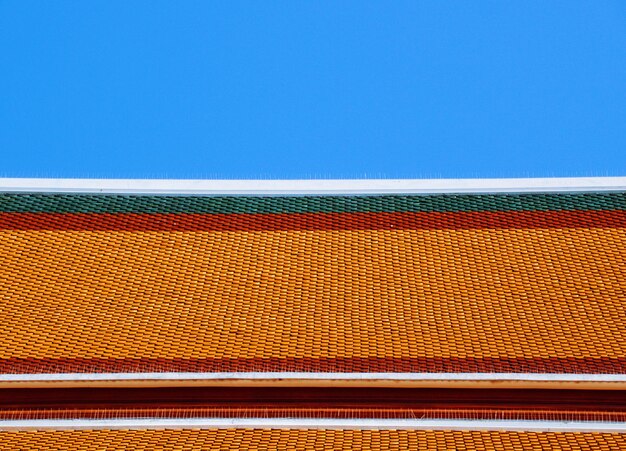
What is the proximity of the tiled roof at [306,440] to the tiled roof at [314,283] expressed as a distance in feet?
1.88

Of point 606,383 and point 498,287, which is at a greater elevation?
point 498,287

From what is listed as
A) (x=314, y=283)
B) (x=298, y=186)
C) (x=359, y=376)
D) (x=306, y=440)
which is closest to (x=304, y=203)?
(x=298, y=186)

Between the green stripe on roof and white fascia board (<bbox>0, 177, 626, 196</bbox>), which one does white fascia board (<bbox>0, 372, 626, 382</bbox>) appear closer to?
the green stripe on roof

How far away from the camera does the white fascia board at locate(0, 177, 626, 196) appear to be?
Answer: 31.2 ft

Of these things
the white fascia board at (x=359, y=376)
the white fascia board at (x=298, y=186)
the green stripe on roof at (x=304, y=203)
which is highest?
the white fascia board at (x=298, y=186)

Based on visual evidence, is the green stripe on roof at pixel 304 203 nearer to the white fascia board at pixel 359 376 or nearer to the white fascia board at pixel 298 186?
the white fascia board at pixel 298 186

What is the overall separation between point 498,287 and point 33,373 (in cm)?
459

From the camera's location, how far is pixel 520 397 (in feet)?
24.5

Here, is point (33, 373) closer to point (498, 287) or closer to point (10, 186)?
point (10, 186)

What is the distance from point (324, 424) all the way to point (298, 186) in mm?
3409

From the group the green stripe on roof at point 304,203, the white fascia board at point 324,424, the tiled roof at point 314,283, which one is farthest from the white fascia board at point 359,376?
the green stripe on roof at point 304,203

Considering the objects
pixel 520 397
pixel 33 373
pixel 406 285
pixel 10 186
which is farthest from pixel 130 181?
pixel 520 397

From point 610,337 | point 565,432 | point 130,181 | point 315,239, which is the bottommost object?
point 565,432

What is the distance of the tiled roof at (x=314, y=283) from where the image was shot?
7473 mm
